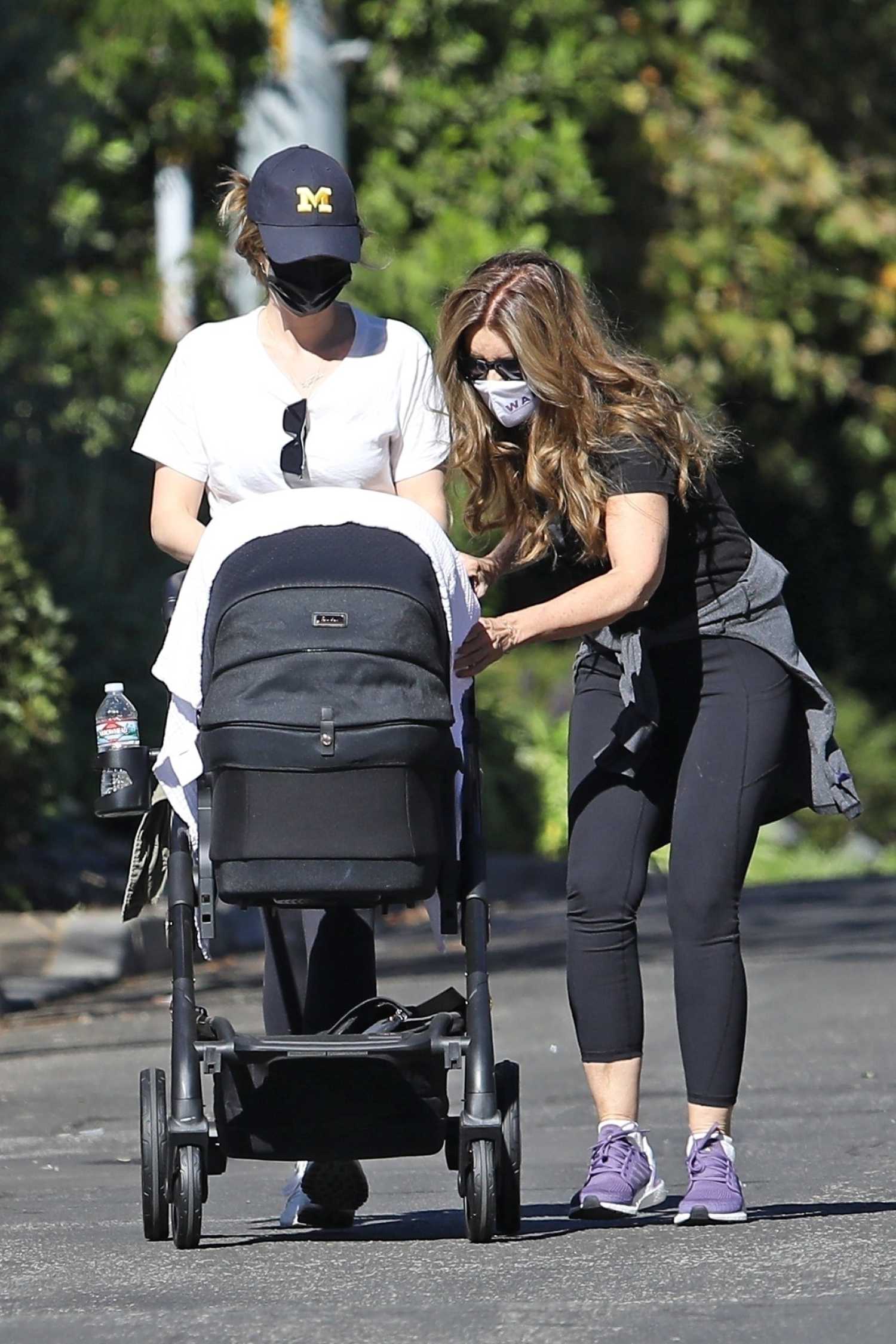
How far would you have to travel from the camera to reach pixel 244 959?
10.2m

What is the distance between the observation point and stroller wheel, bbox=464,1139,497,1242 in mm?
4320

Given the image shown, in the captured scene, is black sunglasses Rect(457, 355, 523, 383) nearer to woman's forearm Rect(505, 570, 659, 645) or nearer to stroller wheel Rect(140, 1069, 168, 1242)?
woman's forearm Rect(505, 570, 659, 645)

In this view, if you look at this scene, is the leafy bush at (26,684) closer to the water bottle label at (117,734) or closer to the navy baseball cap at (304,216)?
the water bottle label at (117,734)

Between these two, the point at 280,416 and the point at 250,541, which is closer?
the point at 250,541

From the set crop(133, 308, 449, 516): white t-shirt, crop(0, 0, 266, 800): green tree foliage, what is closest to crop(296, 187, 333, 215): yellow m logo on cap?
crop(133, 308, 449, 516): white t-shirt

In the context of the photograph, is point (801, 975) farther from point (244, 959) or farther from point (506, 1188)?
point (506, 1188)

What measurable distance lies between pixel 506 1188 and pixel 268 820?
746 mm

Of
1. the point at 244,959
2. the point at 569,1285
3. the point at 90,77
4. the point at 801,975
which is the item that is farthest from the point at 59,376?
the point at 569,1285

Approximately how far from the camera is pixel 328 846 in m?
4.26

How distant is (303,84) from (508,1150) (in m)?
9.98

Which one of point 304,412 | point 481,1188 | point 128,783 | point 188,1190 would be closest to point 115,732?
point 128,783

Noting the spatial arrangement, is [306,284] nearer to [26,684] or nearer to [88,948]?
[88,948]

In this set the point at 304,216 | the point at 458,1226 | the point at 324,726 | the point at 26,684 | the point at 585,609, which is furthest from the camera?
the point at 26,684

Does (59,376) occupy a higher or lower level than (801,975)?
higher
